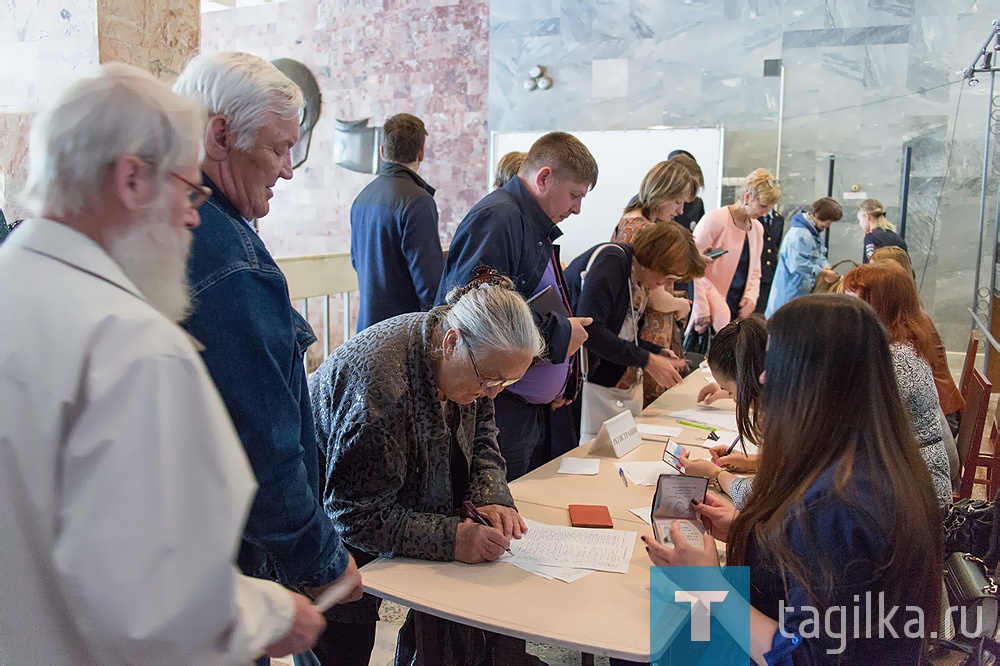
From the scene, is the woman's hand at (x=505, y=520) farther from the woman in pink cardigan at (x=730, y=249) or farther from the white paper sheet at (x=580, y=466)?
the woman in pink cardigan at (x=730, y=249)

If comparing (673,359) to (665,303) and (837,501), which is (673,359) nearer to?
(665,303)

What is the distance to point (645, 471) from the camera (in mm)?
2457

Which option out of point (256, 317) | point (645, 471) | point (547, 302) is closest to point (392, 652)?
point (645, 471)

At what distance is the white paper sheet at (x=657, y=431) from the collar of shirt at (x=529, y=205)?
2.57 feet

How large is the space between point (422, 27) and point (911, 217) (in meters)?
4.98

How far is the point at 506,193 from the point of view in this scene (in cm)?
269

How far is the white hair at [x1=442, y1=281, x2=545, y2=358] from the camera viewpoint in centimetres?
180

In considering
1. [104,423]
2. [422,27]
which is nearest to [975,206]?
[422,27]

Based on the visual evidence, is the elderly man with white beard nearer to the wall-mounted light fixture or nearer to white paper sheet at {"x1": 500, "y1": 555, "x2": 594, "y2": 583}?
white paper sheet at {"x1": 500, "y1": 555, "x2": 594, "y2": 583}

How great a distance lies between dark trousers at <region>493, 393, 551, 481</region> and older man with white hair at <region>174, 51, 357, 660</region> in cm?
119

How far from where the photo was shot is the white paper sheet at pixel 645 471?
2.39 metres

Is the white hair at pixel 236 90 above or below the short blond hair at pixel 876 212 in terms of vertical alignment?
above

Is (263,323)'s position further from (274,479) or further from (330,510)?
(330,510)

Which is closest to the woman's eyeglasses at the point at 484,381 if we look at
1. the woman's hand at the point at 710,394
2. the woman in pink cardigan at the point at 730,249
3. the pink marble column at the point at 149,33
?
the pink marble column at the point at 149,33
